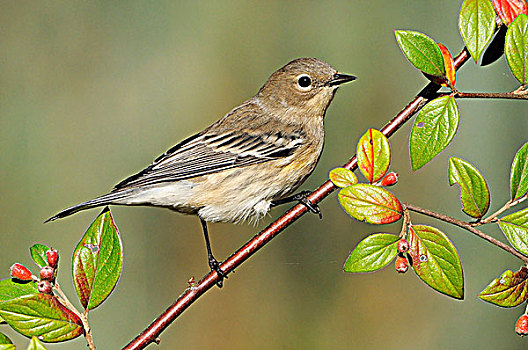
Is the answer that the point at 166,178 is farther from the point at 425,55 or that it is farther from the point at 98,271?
the point at 425,55

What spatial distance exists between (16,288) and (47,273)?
80 millimetres

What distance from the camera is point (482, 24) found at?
103cm

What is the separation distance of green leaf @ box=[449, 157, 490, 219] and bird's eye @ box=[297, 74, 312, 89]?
148 cm

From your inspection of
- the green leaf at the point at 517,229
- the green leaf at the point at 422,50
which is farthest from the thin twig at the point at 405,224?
the green leaf at the point at 422,50

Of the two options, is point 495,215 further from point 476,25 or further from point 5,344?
point 5,344

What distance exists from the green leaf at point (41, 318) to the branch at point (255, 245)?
0.12 m

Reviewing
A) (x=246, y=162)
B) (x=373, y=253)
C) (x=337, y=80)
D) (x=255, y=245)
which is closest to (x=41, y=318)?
(x=255, y=245)

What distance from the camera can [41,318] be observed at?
955mm

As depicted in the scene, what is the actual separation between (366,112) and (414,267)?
360cm

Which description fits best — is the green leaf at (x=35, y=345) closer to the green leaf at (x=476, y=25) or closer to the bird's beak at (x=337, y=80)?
the green leaf at (x=476, y=25)

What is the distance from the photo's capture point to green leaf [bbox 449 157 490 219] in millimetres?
955

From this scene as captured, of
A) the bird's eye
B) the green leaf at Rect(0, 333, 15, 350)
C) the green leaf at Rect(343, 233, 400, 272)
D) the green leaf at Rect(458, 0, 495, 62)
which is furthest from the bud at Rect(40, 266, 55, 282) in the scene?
the bird's eye

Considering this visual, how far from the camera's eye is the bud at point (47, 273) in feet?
3.16

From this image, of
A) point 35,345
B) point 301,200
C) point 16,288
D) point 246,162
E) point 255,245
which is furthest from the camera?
point 246,162
